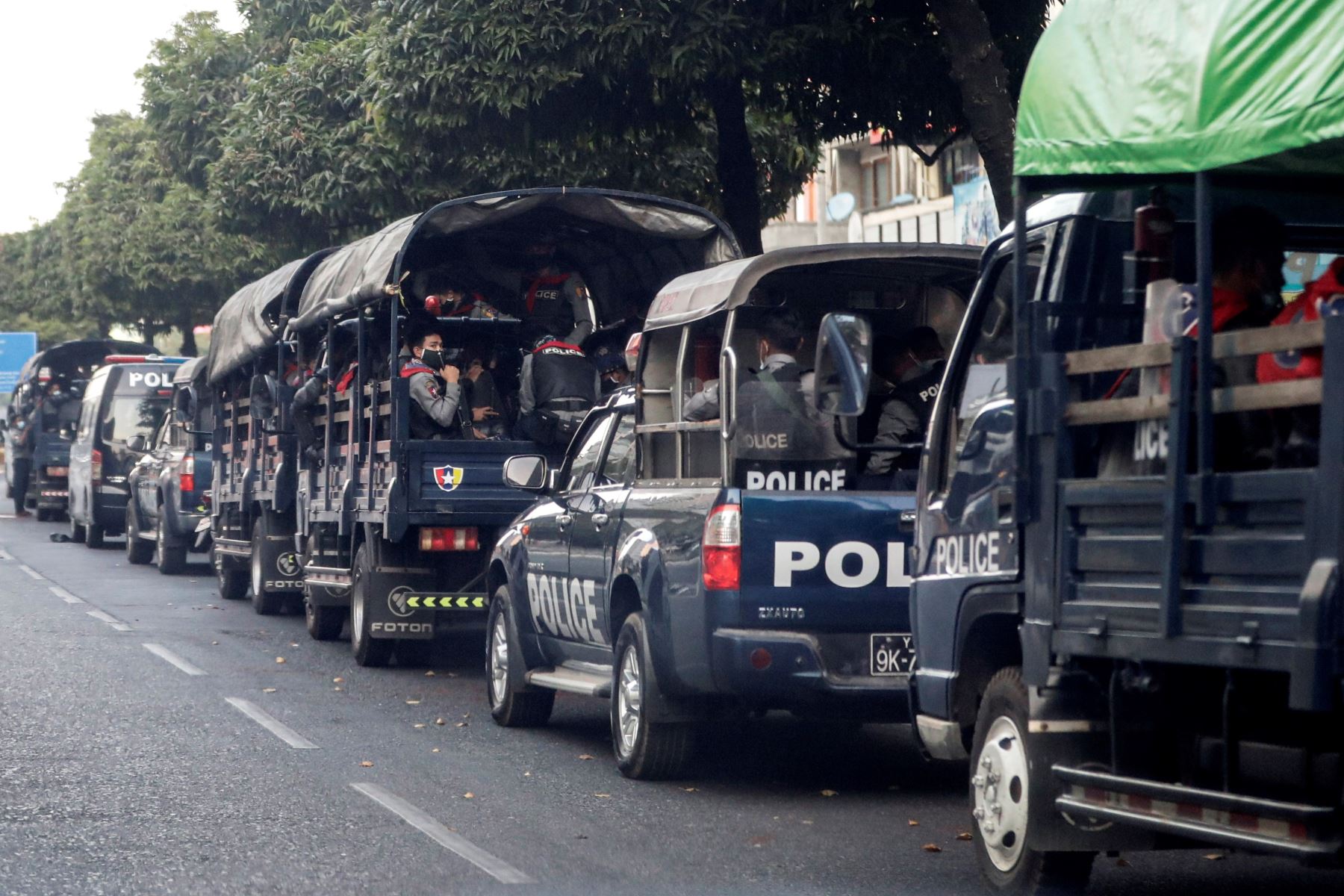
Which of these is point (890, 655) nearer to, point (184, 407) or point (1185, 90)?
point (1185, 90)

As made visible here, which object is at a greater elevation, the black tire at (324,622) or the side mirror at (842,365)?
the side mirror at (842,365)

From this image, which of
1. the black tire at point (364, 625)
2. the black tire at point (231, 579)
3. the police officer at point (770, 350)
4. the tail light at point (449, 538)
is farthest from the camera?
the black tire at point (231, 579)

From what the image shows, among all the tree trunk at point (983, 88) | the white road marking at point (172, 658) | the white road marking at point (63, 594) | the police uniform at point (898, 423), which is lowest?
the white road marking at point (172, 658)

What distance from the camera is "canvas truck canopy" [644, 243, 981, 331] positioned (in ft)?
29.0

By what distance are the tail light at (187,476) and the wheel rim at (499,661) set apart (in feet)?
43.2

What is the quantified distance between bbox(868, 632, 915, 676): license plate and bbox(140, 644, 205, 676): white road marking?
20.9ft

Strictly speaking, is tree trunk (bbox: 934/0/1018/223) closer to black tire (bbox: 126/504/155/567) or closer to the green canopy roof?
the green canopy roof

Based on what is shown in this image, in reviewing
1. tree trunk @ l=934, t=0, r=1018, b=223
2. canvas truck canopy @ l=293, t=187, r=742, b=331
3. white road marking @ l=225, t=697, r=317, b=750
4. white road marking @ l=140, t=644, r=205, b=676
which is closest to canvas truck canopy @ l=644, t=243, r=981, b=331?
white road marking @ l=225, t=697, r=317, b=750

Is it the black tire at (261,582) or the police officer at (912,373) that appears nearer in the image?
the police officer at (912,373)

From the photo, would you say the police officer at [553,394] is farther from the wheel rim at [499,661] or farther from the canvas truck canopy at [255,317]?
the canvas truck canopy at [255,317]

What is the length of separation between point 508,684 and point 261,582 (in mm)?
7873

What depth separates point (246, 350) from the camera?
18141 millimetres

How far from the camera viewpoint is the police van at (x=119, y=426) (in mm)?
29312

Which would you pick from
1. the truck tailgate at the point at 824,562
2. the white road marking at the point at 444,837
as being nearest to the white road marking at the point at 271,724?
the white road marking at the point at 444,837
